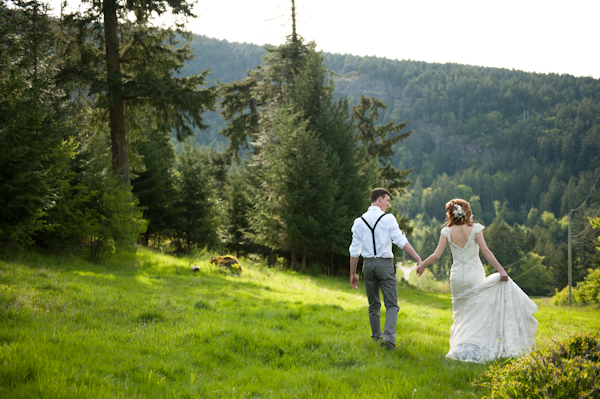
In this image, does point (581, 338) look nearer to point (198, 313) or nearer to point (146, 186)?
point (198, 313)

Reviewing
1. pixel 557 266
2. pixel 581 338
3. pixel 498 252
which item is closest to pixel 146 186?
pixel 581 338

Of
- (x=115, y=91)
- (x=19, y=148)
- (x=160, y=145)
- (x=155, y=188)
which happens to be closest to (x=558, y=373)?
(x=19, y=148)

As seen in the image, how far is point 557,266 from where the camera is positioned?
77188mm

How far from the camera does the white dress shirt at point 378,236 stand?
5.64 meters

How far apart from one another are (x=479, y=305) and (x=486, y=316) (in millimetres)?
174

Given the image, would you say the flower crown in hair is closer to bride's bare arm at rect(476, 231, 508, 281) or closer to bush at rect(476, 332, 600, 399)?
bride's bare arm at rect(476, 231, 508, 281)

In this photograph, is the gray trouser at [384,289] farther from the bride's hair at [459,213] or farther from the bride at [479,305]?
the bride's hair at [459,213]

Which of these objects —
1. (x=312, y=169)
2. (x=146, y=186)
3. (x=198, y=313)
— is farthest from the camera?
(x=146, y=186)

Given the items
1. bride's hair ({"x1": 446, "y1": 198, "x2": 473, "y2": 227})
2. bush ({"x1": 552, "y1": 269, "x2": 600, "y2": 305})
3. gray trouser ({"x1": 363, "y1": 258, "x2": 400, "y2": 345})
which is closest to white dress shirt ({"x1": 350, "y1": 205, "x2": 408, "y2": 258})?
gray trouser ({"x1": 363, "y1": 258, "x2": 400, "y2": 345})

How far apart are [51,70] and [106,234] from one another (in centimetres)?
589

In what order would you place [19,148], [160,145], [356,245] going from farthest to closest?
[160,145], [19,148], [356,245]

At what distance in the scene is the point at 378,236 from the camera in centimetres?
568

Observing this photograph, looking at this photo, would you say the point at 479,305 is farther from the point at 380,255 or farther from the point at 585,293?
the point at 585,293

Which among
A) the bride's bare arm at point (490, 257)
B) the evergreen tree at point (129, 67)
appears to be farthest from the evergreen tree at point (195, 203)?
the bride's bare arm at point (490, 257)
